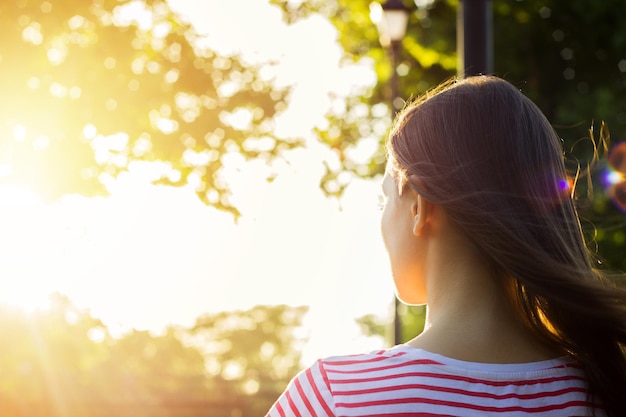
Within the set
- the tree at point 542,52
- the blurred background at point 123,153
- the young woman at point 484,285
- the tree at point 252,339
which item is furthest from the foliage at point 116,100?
the tree at point 252,339

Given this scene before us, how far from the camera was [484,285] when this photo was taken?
6.28ft

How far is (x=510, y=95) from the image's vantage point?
2.00 m

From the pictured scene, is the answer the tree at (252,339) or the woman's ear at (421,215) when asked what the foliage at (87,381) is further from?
the tree at (252,339)

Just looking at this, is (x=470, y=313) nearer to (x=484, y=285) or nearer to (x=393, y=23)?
(x=484, y=285)

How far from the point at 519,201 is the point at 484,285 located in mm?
190

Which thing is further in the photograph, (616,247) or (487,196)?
(616,247)

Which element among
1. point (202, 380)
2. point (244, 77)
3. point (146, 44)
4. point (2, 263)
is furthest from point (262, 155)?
point (202, 380)

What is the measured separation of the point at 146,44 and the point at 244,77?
3.21ft

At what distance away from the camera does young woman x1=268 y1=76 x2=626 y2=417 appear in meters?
1.80

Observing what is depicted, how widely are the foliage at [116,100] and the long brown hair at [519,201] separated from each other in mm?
6416

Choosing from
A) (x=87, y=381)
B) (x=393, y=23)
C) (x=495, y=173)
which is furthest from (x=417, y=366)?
(x=87, y=381)

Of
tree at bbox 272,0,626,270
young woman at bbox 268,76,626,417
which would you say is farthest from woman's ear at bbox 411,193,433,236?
tree at bbox 272,0,626,270

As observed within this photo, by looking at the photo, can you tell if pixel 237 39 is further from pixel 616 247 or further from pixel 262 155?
pixel 616 247

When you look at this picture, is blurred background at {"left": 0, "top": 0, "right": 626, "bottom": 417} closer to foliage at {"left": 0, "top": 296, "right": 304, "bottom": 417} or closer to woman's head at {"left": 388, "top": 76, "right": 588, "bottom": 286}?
foliage at {"left": 0, "top": 296, "right": 304, "bottom": 417}
